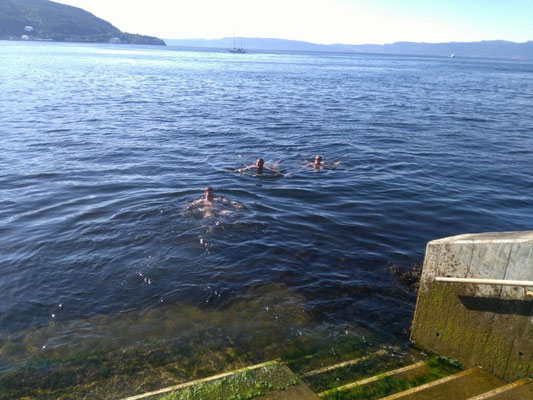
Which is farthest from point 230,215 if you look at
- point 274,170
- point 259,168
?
point 274,170

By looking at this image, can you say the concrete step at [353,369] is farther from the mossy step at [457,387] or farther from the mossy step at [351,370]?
the mossy step at [457,387]

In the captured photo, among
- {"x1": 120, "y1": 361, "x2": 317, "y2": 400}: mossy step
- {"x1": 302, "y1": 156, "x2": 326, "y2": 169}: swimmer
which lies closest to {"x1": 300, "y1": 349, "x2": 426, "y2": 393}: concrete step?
{"x1": 120, "y1": 361, "x2": 317, "y2": 400}: mossy step

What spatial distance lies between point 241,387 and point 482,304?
11.2ft

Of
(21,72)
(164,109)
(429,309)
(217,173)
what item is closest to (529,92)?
(164,109)

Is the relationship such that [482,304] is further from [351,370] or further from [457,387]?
[351,370]

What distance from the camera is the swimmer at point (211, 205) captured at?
1308 centimetres

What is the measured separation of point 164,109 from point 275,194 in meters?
20.0

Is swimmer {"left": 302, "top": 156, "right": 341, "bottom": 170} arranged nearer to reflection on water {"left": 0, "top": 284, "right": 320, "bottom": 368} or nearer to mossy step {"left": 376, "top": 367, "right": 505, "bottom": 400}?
reflection on water {"left": 0, "top": 284, "right": 320, "bottom": 368}

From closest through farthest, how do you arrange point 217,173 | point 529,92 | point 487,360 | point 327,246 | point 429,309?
point 487,360, point 429,309, point 327,246, point 217,173, point 529,92

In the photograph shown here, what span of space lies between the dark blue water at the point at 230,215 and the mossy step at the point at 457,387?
6.11 feet

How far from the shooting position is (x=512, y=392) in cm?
493

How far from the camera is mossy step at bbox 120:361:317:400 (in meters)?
4.98

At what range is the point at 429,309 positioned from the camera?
6312 mm

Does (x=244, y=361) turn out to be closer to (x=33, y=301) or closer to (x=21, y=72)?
(x=33, y=301)
